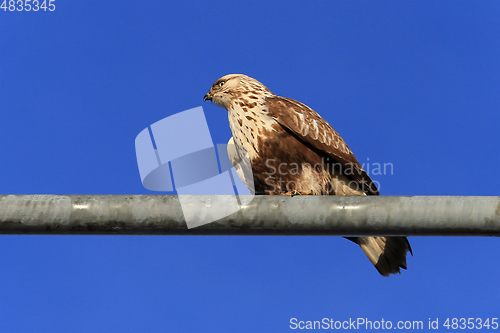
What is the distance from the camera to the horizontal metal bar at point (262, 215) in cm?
243

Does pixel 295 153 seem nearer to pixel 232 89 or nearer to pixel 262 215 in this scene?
pixel 232 89

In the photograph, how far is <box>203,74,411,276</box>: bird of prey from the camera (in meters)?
5.52

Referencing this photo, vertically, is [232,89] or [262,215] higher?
[232,89]

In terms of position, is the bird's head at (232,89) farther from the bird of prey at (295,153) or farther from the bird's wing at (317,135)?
the bird's wing at (317,135)

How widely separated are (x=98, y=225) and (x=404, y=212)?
144 centimetres

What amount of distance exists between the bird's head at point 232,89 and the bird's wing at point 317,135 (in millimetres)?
369

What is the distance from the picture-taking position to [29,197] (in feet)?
8.21
